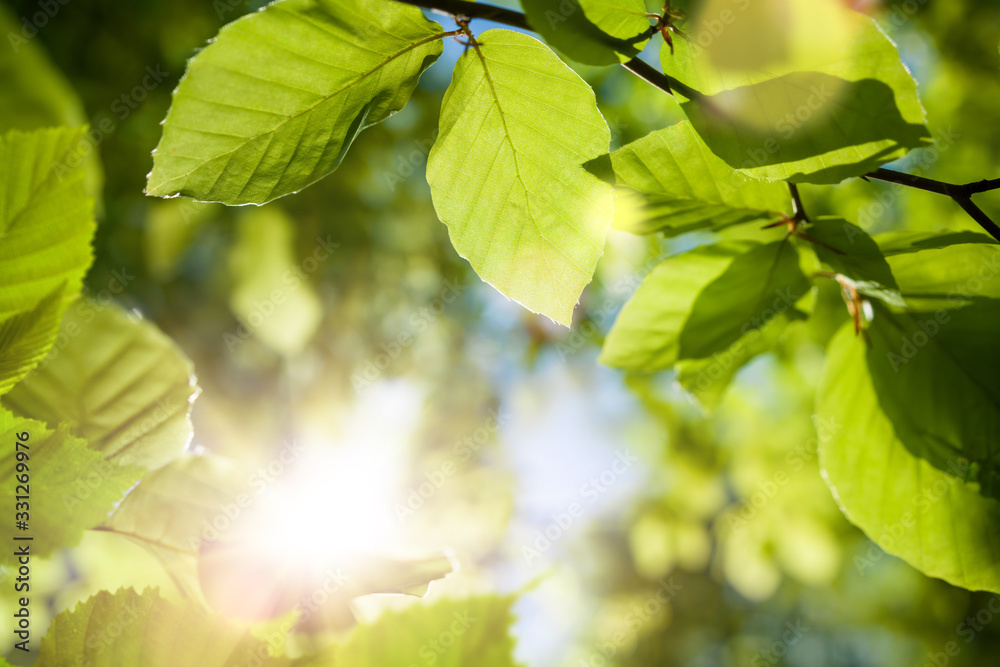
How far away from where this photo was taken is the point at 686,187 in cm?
45

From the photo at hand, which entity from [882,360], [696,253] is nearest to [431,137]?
[696,253]

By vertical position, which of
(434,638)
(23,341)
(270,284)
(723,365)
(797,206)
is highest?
(23,341)

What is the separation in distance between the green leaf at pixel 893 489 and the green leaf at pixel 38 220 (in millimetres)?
621

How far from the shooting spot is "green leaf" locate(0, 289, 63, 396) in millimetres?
276

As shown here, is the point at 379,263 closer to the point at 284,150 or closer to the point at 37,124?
the point at 37,124

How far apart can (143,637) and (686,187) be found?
1.59 feet

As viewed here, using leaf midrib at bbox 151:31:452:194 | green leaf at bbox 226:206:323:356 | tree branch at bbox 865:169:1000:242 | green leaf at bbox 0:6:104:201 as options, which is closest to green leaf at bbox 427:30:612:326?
leaf midrib at bbox 151:31:452:194

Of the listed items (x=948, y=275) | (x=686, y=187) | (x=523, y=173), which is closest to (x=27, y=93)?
(x=523, y=173)

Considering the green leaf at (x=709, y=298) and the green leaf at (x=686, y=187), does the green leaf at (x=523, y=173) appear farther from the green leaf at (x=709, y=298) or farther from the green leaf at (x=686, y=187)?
the green leaf at (x=709, y=298)

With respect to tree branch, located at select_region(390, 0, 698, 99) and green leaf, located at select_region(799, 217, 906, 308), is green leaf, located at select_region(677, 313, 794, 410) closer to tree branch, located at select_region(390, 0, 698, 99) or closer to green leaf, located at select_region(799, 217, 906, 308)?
green leaf, located at select_region(799, 217, 906, 308)

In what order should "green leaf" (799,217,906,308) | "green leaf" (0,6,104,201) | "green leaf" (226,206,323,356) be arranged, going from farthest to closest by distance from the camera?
"green leaf" (226,206,323,356)
"green leaf" (0,6,104,201)
"green leaf" (799,217,906,308)

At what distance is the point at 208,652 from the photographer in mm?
308

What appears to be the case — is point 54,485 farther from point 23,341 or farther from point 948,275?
point 948,275

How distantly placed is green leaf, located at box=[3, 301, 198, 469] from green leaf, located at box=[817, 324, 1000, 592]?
0.57 metres
